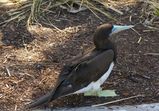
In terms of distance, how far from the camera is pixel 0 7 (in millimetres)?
7395

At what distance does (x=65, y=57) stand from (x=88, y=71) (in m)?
0.98

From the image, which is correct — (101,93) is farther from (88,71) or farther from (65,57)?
(65,57)

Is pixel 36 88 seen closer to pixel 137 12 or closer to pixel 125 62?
pixel 125 62

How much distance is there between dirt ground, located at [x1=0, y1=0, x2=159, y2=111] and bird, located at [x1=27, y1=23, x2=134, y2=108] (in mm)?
240

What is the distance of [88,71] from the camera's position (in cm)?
519

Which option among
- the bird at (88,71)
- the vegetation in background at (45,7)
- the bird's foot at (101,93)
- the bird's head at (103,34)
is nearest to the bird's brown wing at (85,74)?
the bird at (88,71)

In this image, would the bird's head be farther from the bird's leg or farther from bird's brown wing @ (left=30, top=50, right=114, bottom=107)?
the bird's leg

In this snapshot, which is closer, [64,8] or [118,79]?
[118,79]

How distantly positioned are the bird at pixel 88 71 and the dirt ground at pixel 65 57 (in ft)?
0.79

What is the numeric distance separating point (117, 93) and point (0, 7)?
2657 mm

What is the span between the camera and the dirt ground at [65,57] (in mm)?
5438

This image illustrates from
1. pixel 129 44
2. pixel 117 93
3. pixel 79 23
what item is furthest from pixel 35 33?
pixel 117 93

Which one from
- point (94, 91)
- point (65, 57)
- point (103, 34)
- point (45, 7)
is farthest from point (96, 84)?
point (45, 7)

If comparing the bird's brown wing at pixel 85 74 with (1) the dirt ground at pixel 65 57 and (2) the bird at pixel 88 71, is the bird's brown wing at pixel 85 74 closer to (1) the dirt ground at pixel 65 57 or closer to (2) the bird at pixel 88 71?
(2) the bird at pixel 88 71
